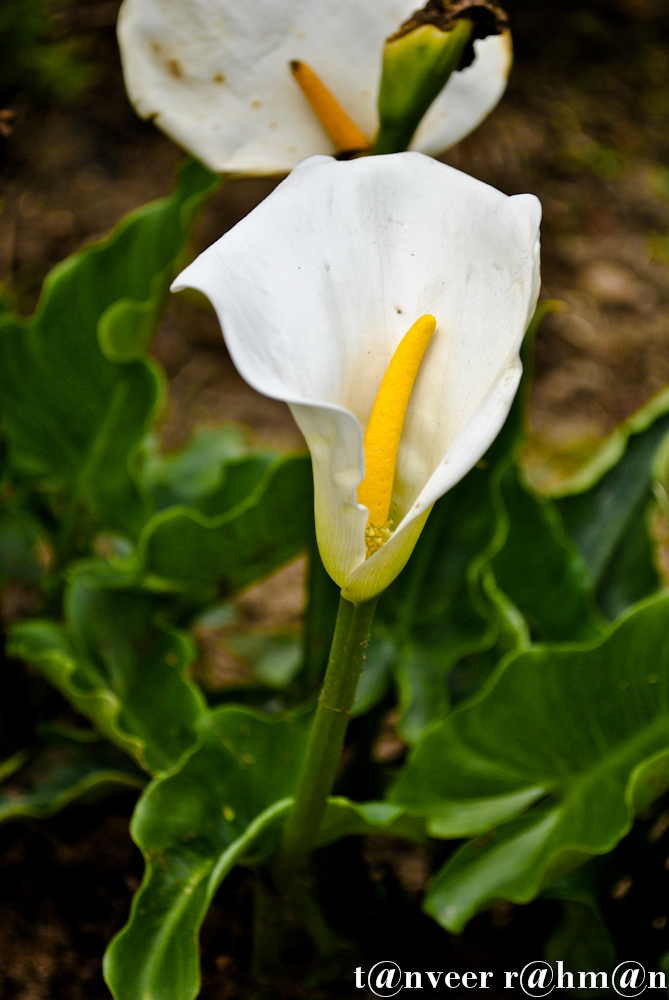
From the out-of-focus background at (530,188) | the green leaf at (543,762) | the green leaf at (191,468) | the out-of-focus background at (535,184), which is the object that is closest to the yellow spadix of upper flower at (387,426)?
the green leaf at (543,762)

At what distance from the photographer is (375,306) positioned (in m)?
0.45

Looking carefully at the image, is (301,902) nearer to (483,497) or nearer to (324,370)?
(483,497)

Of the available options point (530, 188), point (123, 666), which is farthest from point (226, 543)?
point (530, 188)

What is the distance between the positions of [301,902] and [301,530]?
12.3 inches

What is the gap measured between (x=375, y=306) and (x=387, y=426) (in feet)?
0.20

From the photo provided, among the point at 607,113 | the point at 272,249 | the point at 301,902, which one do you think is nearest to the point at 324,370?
the point at 272,249

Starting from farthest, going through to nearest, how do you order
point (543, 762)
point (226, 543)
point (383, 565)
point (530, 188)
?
point (530, 188) < point (226, 543) < point (543, 762) < point (383, 565)

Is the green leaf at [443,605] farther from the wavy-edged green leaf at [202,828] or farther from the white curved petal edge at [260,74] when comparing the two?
the white curved petal edge at [260,74]

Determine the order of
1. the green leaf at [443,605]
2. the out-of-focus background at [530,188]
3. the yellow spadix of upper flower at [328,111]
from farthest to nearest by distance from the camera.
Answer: the out-of-focus background at [530,188], the green leaf at [443,605], the yellow spadix of upper flower at [328,111]

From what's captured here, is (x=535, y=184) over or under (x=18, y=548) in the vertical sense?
under

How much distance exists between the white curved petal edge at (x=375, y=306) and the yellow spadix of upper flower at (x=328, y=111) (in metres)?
0.24

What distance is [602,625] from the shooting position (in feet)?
2.59

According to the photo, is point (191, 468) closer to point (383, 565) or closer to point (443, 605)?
point (443, 605)

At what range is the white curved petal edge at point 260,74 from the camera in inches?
26.3
